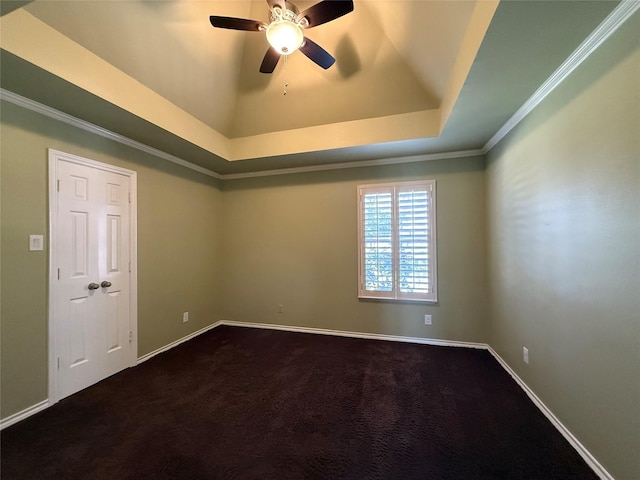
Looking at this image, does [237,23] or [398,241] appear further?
[398,241]

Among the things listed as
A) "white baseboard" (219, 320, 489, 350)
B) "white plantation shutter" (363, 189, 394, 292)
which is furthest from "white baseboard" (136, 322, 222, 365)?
"white plantation shutter" (363, 189, 394, 292)

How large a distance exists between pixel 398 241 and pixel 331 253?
99 cm

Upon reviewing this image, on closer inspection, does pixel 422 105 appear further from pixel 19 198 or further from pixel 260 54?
pixel 19 198

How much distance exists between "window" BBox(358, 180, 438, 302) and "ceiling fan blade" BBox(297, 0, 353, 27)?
81.5 inches

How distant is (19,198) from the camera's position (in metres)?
1.99

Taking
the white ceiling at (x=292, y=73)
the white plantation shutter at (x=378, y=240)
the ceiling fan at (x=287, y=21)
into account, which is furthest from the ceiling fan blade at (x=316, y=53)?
the white plantation shutter at (x=378, y=240)

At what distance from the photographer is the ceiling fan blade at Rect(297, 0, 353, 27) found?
5.37ft

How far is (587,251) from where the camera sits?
61.6 inches

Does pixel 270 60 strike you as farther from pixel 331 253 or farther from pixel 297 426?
pixel 297 426

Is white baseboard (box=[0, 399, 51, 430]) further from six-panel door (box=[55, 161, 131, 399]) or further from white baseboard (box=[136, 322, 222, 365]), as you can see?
white baseboard (box=[136, 322, 222, 365])

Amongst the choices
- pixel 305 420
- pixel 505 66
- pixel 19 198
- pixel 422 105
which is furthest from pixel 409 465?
pixel 19 198

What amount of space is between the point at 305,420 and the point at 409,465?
784 mm

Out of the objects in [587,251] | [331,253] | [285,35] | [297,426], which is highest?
[285,35]

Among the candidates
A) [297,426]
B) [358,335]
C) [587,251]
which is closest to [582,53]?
[587,251]
